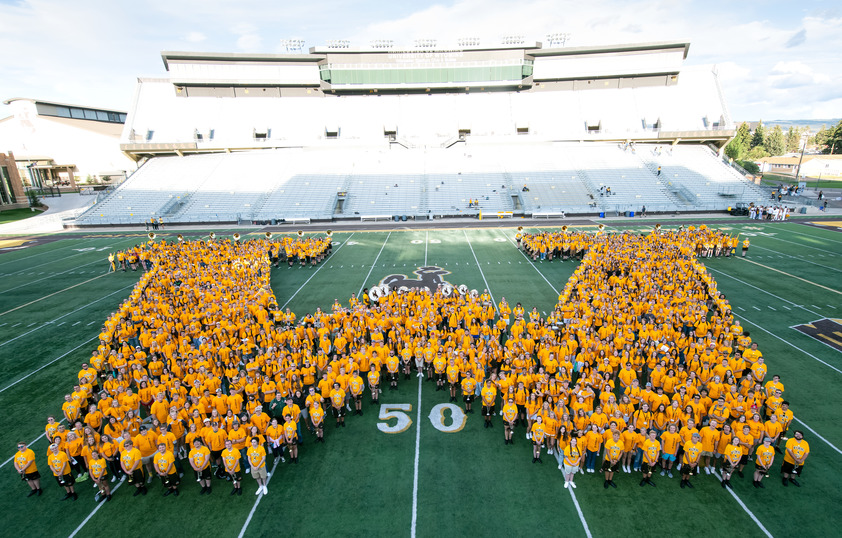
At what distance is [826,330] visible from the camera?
14.0 metres

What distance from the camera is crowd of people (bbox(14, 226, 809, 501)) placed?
7.57m

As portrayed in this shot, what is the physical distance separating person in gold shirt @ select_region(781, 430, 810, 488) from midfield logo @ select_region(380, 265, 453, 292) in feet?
41.3

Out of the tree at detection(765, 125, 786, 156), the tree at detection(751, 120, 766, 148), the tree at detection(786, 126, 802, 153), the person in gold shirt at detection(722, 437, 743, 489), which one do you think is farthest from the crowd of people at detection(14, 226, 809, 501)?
the tree at detection(786, 126, 802, 153)

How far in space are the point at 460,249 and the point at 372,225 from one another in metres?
12.7

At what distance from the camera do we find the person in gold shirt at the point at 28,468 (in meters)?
7.33

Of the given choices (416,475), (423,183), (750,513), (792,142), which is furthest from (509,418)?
(792,142)

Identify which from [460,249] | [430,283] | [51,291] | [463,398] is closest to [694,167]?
[460,249]

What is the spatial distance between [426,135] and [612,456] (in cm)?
4992

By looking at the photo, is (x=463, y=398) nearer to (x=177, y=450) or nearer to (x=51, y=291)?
(x=177, y=450)

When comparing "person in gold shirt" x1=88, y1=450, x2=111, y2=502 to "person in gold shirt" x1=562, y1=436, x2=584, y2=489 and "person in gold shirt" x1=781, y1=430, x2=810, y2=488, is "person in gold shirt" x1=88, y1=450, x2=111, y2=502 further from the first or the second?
"person in gold shirt" x1=781, y1=430, x2=810, y2=488

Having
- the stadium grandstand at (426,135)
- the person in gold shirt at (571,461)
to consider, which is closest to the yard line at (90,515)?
the person in gold shirt at (571,461)

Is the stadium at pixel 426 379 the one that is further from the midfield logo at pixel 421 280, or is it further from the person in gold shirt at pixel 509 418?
the midfield logo at pixel 421 280

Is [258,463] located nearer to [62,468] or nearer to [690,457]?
[62,468]

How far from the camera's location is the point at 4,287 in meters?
21.0
